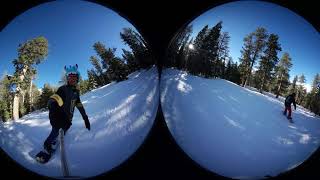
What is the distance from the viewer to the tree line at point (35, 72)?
2.85 meters

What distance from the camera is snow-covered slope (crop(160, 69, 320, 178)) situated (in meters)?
2.92

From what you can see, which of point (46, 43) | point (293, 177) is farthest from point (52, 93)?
point (293, 177)

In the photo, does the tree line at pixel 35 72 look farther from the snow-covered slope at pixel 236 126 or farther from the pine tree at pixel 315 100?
the pine tree at pixel 315 100

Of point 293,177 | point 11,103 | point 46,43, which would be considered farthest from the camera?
point 293,177

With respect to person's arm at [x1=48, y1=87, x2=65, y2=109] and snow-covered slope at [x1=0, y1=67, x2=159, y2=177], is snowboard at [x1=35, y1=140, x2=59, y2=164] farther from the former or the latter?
person's arm at [x1=48, y1=87, x2=65, y2=109]

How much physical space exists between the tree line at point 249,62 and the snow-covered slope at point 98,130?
0.38 m

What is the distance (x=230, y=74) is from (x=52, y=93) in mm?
1249

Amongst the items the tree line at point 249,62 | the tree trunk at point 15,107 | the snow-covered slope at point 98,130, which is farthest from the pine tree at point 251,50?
the tree trunk at point 15,107

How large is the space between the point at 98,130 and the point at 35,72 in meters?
0.59

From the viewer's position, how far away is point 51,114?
9.52ft

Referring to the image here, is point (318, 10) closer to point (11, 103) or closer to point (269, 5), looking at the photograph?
point (269, 5)

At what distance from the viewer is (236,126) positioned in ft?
9.61

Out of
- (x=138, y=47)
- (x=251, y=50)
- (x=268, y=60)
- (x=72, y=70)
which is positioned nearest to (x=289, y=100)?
(x=268, y=60)

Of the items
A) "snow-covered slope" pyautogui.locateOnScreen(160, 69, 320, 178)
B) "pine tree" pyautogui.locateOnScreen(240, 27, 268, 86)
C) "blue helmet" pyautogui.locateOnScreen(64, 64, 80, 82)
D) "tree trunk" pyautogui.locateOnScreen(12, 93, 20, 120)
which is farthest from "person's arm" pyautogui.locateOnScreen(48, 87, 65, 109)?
"pine tree" pyautogui.locateOnScreen(240, 27, 268, 86)
